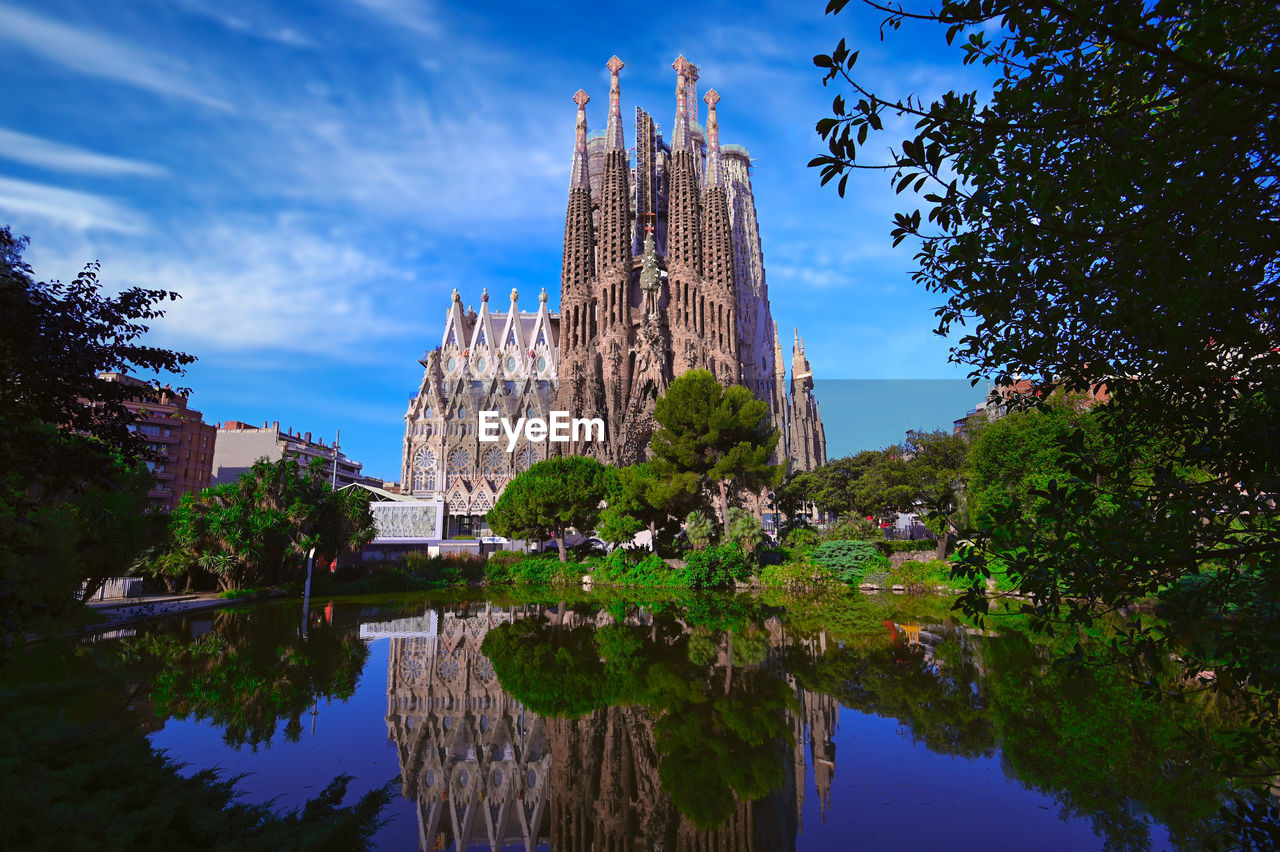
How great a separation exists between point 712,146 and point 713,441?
35685 mm

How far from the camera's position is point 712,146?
5397 cm

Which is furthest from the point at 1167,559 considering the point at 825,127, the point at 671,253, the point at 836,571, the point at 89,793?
the point at 671,253

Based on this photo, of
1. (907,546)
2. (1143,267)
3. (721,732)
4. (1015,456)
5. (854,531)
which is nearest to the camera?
(1143,267)

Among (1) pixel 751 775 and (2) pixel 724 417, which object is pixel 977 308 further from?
(2) pixel 724 417

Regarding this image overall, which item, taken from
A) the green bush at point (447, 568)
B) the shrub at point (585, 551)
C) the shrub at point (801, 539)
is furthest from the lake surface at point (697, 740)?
the shrub at point (585, 551)

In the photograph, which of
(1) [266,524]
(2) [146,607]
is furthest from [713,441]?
(2) [146,607]

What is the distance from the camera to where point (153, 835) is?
3.71m

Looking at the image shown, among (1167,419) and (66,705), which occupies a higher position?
(1167,419)

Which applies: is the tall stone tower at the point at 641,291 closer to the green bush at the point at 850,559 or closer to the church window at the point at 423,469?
the church window at the point at 423,469

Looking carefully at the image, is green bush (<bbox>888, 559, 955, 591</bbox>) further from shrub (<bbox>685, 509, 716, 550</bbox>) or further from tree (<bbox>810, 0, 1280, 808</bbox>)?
tree (<bbox>810, 0, 1280, 808</bbox>)

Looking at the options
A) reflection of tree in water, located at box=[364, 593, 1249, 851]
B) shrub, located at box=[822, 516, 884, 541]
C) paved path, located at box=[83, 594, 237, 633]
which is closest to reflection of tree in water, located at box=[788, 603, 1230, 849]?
reflection of tree in water, located at box=[364, 593, 1249, 851]

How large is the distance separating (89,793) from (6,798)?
1301 mm

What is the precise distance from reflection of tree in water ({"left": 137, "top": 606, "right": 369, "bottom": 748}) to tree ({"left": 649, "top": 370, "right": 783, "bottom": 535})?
16.7m

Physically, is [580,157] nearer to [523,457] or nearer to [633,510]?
[523,457]
